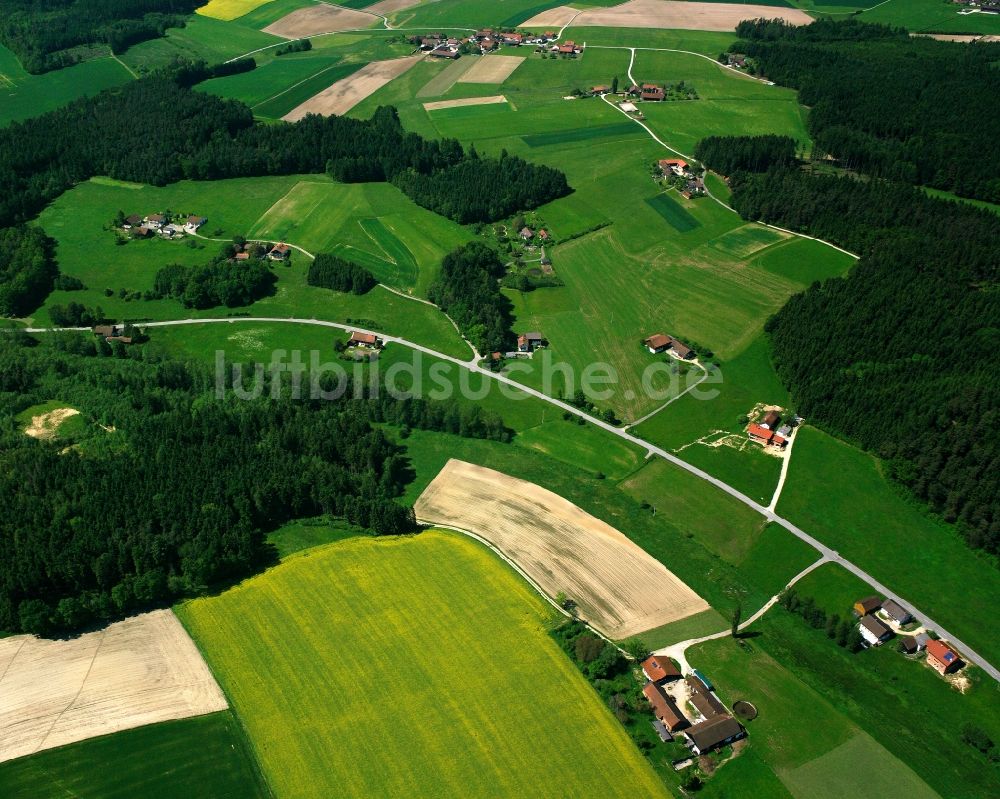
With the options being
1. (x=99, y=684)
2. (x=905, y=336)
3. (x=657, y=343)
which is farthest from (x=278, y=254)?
(x=905, y=336)

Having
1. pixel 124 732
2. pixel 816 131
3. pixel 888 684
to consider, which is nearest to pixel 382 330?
pixel 124 732

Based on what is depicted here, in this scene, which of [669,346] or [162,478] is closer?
[162,478]

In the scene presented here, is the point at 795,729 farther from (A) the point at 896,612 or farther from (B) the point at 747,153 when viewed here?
(B) the point at 747,153

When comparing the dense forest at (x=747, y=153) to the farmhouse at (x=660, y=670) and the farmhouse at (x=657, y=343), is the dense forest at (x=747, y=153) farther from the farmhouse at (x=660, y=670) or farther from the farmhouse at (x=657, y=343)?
the farmhouse at (x=660, y=670)

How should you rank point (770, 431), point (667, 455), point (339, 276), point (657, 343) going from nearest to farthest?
point (667, 455)
point (770, 431)
point (657, 343)
point (339, 276)

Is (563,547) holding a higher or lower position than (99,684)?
higher

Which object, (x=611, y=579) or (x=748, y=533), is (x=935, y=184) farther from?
(x=611, y=579)

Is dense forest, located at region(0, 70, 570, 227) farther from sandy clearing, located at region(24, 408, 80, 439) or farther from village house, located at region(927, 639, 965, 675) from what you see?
village house, located at region(927, 639, 965, 675)
